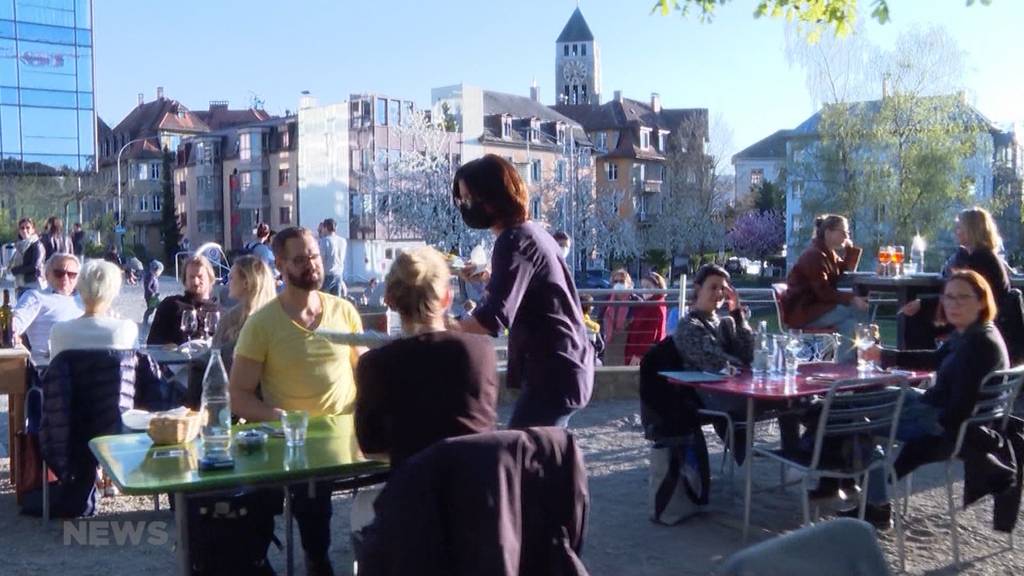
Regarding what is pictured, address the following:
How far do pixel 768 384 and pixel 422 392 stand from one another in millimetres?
2880

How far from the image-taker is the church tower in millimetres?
119000

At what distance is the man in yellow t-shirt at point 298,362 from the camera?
464cm

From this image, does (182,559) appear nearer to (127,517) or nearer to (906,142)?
(127,517)

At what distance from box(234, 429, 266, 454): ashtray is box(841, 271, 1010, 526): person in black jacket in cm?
→ 335

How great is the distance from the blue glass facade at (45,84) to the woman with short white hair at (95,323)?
3780 cm

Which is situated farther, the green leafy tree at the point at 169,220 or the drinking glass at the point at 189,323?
the green leafy tree at the point at 169,220

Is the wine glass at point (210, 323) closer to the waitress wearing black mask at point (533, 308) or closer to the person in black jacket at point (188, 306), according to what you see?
the person in black jacket at point (188, 306)

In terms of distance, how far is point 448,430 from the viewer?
313cm

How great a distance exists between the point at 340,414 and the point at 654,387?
194 cm

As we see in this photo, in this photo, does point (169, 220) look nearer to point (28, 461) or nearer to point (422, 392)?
point (28, 461)

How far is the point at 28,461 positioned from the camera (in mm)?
6176

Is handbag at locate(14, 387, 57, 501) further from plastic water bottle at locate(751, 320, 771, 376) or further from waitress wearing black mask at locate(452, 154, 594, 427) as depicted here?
plastic water bottle at locate(751, 320, 771, 376)

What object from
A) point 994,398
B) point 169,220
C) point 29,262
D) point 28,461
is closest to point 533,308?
point 994,398

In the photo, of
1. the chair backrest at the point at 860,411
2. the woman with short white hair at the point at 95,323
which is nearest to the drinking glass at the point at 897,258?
the chair backrest at the point at 860,411
